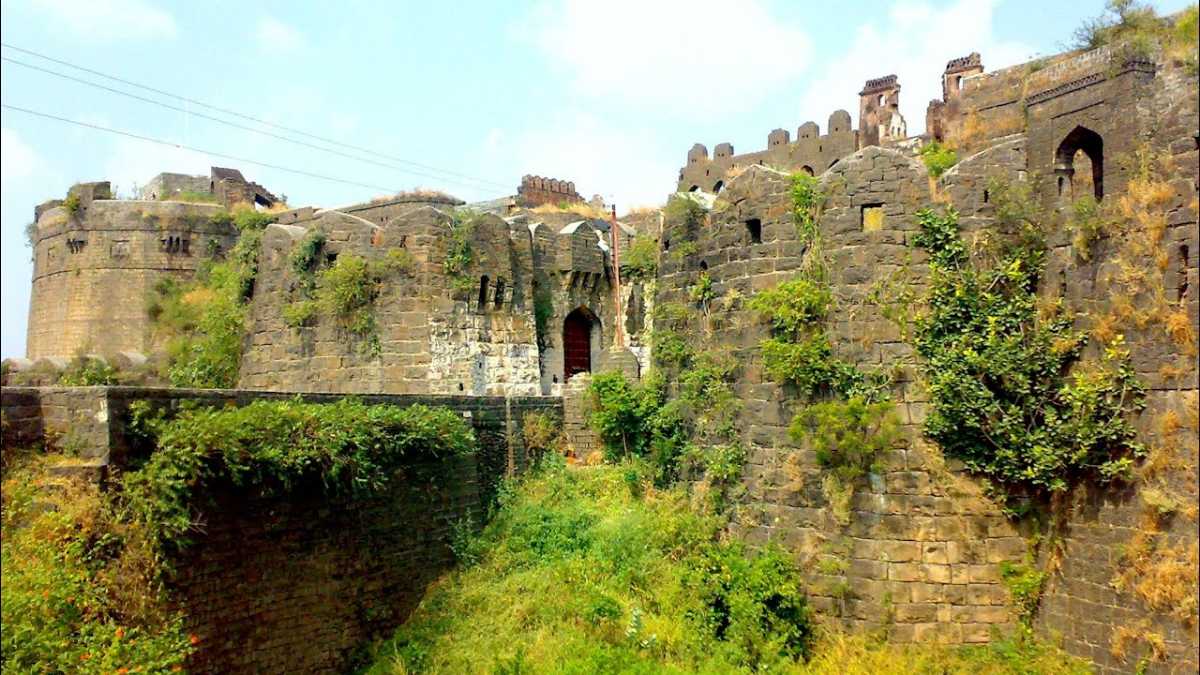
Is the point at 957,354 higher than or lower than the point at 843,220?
lower

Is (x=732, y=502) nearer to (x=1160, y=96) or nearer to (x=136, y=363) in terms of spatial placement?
(x=1160, y=96)

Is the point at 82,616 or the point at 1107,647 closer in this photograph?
the point at 82,616

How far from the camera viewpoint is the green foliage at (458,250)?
17812 millimetres

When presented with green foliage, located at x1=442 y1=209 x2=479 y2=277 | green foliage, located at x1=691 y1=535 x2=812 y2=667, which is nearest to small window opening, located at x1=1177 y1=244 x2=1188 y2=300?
green foliage, located at x1=691 y1=535 x2=812 y2=667

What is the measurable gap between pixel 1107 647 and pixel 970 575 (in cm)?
140

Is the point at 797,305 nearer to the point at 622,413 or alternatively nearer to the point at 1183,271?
the point at 1183,271

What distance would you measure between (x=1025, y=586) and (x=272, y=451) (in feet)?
26.1

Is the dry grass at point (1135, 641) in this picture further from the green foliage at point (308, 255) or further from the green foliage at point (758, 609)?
the green foliage at point (308, 255)

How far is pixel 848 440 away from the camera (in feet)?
35.8

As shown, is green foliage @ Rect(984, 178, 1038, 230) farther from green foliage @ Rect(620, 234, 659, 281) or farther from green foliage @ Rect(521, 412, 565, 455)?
green foliage @ Rect(620, 234, 659, 281)

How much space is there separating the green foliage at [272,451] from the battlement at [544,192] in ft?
57.7

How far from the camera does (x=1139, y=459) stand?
9.57 meters

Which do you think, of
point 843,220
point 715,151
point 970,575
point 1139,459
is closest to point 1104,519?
point 1139,459

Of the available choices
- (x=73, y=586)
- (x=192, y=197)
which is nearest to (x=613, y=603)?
(x=73, y=586)
